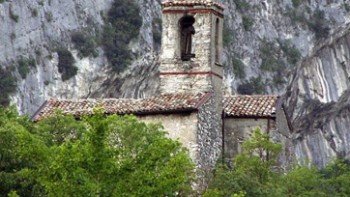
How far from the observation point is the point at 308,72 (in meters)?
117

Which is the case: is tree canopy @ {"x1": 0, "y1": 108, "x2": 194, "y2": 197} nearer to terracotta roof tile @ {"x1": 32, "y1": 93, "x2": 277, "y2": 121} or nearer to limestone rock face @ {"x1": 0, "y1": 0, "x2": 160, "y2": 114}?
terracotta roof tile @ {"x1": 32, "y1": 93, "x2": 277, "y2": 121}

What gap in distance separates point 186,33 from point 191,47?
0.56 m

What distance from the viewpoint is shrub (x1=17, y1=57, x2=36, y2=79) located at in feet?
340

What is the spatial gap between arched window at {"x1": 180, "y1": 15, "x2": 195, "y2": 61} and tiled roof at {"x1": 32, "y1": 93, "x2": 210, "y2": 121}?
7.53ft

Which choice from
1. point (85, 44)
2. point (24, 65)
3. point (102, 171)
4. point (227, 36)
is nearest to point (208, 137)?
point (102, 171)

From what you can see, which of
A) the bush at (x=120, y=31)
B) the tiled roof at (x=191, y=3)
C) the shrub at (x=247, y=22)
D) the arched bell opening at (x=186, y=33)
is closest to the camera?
the tiled roof at (x=191, y=3)

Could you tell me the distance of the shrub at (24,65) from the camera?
10353cm

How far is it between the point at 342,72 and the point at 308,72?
197 cm

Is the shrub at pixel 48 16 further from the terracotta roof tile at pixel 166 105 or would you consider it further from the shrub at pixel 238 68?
the terracotta roof tile at pixel 166 105

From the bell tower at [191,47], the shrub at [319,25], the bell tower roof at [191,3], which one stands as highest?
the shrub at [319,25]

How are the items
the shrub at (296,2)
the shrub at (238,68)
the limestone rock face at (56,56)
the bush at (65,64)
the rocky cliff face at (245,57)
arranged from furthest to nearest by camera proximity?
the shrub at (296,2) → the shrub at (238,68) → the bush at (65,64) → the rocky cliff face at (245,57) → the limestone rock face at (56,56)

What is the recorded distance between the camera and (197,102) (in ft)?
229

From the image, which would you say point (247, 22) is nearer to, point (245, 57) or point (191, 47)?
point (245, 57)

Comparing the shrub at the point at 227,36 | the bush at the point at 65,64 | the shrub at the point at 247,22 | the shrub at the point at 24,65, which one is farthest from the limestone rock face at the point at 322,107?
the shrub at the point at 24,65
